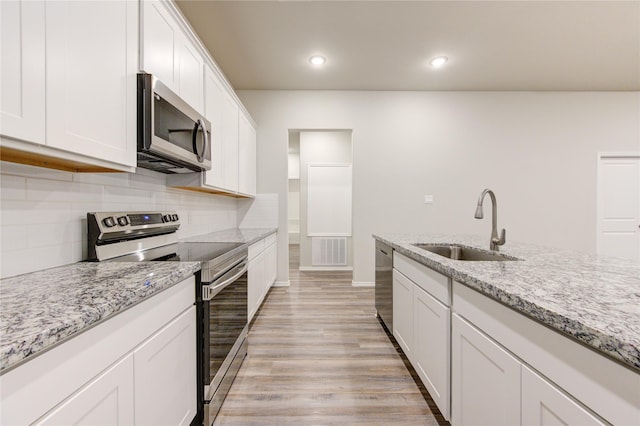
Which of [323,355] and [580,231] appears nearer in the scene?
[323,355]

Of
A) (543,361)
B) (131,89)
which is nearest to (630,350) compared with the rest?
(543,361)

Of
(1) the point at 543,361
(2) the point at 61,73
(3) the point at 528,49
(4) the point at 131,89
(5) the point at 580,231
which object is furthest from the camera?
(5) the point at 580,231

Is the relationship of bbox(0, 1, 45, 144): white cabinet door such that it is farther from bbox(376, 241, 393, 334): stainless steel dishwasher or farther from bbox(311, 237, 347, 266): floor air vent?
bbox(311, 237, 347, 266): floor air vent

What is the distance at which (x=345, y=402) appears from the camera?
5.07 feet

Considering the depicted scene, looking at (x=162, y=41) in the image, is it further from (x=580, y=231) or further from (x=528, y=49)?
(x=580, y=231)

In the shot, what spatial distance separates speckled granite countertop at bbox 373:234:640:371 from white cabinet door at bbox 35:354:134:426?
1.17m

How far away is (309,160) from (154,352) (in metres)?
4.32

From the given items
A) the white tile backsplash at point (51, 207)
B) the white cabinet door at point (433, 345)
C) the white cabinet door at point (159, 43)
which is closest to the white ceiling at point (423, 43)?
the white cabinet door at point (159, 43)

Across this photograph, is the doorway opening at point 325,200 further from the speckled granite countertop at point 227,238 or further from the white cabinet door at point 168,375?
the white cabinet door at point 168,375

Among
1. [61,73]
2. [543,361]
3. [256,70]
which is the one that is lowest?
[543,361]

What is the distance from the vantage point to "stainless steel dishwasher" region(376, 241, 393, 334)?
221 cm

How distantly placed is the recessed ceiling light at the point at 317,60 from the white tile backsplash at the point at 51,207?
2249 millimetres

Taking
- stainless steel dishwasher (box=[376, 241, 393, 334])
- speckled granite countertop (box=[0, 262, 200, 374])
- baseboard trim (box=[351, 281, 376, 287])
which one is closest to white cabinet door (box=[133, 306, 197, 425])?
speckled granite countertop (box=[0, 262, 200, 374])

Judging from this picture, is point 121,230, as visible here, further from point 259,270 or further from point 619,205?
point 619,205
